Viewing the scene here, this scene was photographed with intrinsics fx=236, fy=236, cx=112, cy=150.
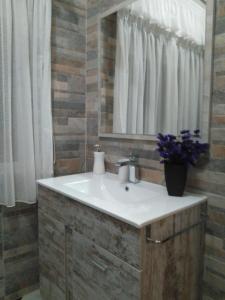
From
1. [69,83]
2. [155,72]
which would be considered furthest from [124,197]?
[69,83]

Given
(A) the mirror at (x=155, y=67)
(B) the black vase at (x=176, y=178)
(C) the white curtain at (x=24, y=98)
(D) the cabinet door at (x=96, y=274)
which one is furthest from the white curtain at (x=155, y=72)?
(D) the cabinet door at (x=96, y=274)

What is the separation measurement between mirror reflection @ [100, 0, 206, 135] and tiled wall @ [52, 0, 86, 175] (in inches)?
7.9

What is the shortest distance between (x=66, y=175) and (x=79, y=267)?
719mm

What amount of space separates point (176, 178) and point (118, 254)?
46 centimetres

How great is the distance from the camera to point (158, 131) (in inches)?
55.7

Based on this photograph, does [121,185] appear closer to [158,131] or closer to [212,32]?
[158,131]

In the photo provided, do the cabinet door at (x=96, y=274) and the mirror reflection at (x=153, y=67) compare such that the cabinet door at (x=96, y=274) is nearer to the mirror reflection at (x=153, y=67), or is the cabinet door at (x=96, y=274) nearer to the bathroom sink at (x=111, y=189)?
the bathroom sink at (x=111, y=189)

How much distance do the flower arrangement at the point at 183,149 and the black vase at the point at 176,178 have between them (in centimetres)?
2

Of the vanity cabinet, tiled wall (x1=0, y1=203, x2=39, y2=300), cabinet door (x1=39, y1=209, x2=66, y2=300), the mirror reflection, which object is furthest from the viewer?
tiled wall (x1=0, y1=203, x2=39, y2=300)

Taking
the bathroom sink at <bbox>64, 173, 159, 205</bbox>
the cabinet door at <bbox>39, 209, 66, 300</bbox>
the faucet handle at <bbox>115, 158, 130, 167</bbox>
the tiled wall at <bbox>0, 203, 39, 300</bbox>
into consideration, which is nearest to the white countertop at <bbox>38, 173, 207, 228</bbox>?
the bathroom sink at <bbox>64, 173, 159, 205</bbox>

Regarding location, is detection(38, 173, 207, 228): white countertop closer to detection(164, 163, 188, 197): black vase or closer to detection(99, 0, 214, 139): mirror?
detection(164, 163, 188, 197): black vase

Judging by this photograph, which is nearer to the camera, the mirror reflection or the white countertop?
the white countertop

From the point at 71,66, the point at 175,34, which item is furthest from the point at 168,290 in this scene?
the point at 71,66

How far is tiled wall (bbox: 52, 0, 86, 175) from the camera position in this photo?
168 centimetres
